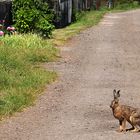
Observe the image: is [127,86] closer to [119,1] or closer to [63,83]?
[63,83]

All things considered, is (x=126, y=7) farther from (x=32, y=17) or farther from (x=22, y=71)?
(x=22, y=71)

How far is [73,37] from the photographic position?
23969 mm

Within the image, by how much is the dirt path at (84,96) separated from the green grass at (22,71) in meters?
0.26

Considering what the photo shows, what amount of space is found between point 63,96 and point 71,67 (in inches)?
160

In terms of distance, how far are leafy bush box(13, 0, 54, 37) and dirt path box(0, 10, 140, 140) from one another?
105 centimetres

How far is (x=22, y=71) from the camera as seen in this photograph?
1423 cm

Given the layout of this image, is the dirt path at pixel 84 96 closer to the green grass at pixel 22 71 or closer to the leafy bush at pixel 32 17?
the green grass at pixel 22 71

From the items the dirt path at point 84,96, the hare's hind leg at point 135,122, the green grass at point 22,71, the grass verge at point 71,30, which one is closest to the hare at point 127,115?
the hare's hind leg at point 135,122

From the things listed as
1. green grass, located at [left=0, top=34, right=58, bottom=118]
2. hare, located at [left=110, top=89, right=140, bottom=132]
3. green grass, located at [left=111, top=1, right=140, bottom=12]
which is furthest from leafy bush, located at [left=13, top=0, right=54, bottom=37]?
green grass, located at [left=111, top=1, right=140, bottom=12]

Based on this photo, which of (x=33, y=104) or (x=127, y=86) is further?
(x=127, y=86)

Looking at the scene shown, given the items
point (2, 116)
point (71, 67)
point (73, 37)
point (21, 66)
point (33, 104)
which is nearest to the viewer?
point (2, 116)

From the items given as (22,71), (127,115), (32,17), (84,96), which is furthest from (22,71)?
(32,17)

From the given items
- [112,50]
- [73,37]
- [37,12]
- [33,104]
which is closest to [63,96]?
[33,104]

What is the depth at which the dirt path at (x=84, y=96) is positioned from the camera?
938 centimetres
